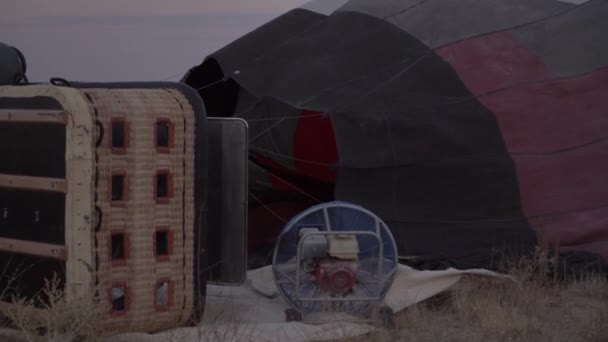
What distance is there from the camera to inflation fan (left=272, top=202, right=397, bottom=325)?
5.52 meters

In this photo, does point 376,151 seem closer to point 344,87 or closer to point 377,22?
point 344,87

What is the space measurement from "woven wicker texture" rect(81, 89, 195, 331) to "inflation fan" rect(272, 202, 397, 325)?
0.73m

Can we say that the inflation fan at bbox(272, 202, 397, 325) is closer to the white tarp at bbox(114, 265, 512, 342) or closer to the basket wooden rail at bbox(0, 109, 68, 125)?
the white tarp at bbox(114, 265, 512, 342)

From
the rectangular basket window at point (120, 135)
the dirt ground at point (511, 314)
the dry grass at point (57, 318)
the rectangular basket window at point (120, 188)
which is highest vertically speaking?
the rectangular basket window at point (120, 135)

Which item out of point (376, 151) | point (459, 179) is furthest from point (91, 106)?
point (459, 179)

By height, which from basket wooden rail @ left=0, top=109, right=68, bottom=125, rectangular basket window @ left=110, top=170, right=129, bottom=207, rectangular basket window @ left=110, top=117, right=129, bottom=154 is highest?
basket wooden rail @ left=0, top=109, right=68, bottom=125

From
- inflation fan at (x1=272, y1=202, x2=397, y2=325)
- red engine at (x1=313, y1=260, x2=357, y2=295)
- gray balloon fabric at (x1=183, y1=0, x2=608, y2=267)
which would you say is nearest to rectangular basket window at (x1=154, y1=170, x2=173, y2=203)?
inflation fan at (x1=272, y1=202, x2=397, y2=325)

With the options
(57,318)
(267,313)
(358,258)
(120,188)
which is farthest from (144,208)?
(358,258)

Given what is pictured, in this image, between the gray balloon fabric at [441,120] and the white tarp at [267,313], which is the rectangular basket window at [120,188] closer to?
the white tarp at [267,313]

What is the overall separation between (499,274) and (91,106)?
2855 mm

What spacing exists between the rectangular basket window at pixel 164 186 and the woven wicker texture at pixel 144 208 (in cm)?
1

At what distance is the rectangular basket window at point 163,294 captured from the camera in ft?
16.5

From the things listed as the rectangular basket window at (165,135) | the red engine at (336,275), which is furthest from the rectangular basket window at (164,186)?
the red engine at (336,275)

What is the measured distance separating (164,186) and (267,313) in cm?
126
